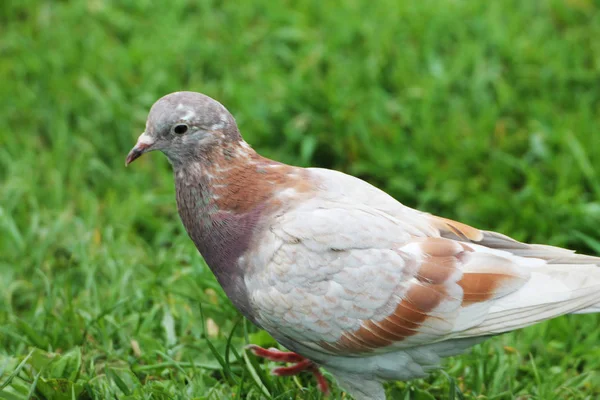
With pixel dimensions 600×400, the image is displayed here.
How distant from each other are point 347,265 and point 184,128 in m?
0.90

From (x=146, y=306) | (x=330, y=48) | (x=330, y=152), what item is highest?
(x=330, y=48)

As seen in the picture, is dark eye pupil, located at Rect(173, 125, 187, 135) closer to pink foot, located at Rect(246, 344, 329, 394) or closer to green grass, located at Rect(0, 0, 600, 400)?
green grass, located at Rect(0, 0, 600, 400)

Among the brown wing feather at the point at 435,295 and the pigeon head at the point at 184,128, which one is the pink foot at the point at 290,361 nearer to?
the brown wing feather at the point at 435,295

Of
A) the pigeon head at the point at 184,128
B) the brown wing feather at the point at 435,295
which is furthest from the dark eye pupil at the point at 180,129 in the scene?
the brown wing feather at the point at 435,295

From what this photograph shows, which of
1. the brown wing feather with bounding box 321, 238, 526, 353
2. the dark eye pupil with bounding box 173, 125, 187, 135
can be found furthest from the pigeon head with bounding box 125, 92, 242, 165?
the brown wing feather with bounding box 321, 238, 526, 353

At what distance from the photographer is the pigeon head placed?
3.61 m

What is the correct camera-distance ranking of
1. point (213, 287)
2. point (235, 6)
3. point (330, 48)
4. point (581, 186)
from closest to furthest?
point (213, 287), point (581, 186), point (330, 48), point (235, 6)

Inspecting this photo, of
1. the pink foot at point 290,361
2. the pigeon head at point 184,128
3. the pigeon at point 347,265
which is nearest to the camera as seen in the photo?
the pigeon at point 347,265

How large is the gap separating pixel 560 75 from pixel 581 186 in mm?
1025

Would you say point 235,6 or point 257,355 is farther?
point 235,6

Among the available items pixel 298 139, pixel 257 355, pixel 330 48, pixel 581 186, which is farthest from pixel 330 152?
pixel 257 355

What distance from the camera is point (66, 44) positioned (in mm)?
6559

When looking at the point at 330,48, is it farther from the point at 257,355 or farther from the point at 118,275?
the point at 257,355

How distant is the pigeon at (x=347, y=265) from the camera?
11.3 ft
